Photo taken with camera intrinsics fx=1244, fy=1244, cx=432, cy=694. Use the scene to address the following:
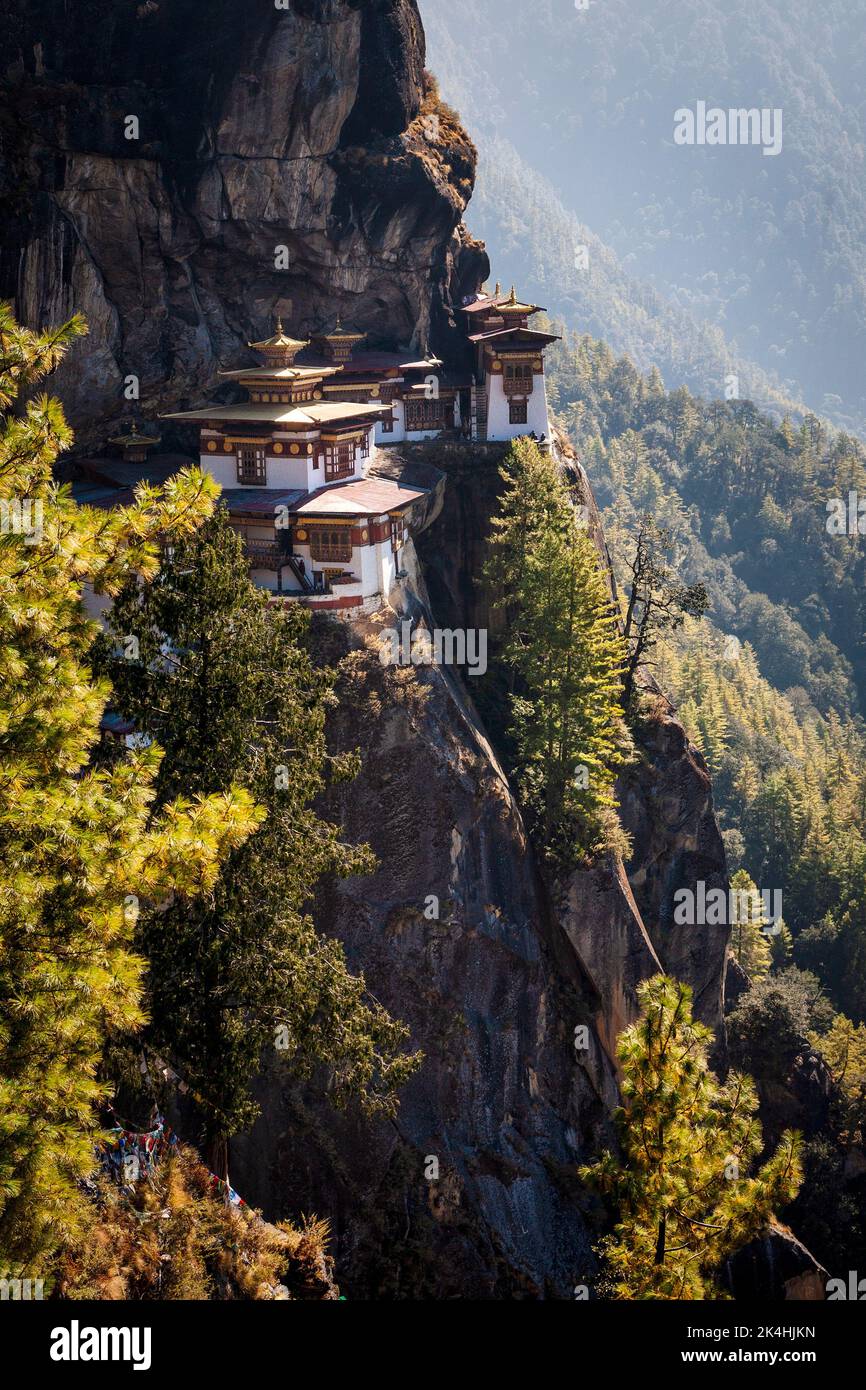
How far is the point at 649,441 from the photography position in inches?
7293

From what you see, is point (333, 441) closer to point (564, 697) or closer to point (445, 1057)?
point (564, 697)

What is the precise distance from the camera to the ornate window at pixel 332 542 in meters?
34.0

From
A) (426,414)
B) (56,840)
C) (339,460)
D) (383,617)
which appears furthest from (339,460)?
(56,840)

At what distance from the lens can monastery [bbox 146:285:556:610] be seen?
112 feet

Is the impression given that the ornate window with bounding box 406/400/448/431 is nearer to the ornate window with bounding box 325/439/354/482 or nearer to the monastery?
the monastery

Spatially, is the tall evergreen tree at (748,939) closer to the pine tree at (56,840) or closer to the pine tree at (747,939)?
the pine tree at (747,939)

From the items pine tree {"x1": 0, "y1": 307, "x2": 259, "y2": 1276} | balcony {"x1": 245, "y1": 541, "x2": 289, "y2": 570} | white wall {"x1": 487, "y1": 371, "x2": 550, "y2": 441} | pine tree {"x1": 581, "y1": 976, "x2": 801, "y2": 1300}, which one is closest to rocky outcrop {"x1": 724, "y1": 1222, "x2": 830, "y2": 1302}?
pine tree {"x1": 581, "y1": 976, "x2": 801, "y2": 1300}

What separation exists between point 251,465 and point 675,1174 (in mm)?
23598

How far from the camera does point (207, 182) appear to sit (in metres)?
41.6

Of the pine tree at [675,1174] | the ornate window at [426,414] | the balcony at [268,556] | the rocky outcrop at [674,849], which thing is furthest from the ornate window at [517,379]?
the pine tree at [675,1174]

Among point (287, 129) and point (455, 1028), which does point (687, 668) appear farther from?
point (455, 1028)

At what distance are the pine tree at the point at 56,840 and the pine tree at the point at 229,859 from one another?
7.07 ft

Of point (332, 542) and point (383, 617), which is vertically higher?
point (332, 542)

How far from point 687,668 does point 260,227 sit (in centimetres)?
6532
